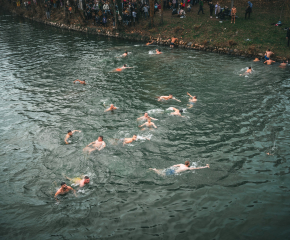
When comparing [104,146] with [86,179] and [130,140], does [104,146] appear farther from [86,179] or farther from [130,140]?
[86,179]

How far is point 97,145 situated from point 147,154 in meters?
2.96

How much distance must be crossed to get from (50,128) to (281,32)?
28417 millimetres

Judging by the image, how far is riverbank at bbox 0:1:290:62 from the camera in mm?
26078

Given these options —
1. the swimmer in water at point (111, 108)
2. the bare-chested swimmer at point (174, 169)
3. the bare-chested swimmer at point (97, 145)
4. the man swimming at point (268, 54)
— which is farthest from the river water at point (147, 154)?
the man swimming at point (268, 54)

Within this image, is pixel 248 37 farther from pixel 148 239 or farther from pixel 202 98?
pixel 148 239

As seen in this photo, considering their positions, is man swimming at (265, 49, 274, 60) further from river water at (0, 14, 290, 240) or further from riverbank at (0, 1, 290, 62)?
river water at (0, 14, 290, 240)

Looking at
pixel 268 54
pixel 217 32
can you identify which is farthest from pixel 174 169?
pixel 217 32

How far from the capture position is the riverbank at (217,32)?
26078 mm

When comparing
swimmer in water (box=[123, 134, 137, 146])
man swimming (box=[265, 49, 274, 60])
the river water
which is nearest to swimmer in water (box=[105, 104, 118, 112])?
the river water

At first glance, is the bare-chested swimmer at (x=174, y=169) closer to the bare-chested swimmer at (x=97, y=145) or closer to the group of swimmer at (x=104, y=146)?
the group of swimmer at (x=104, y=146)

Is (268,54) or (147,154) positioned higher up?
(268,54)

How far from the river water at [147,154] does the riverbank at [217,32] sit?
419 centimetres

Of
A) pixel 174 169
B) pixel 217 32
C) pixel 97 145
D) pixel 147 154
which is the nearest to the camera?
pixel 174 169

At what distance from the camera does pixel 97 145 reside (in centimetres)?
1245
